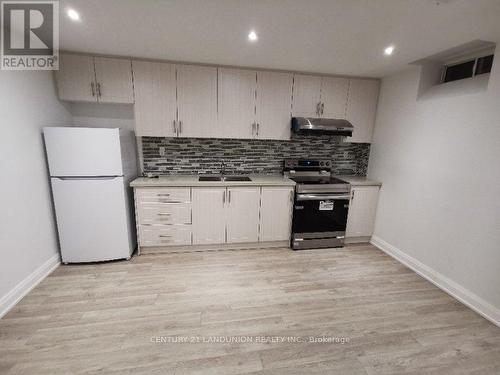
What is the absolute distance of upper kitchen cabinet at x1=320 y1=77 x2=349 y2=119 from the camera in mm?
3330

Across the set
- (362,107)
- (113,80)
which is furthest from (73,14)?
(362,107)

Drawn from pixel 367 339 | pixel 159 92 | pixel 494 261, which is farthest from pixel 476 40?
pixel 159 92

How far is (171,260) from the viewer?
117 inches

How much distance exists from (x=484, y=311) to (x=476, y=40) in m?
2.47

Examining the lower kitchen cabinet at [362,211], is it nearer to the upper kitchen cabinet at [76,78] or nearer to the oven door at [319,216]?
the oven door at [319,216]

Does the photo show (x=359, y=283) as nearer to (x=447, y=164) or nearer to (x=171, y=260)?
(x=447, y=164)

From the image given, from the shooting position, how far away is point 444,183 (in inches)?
100

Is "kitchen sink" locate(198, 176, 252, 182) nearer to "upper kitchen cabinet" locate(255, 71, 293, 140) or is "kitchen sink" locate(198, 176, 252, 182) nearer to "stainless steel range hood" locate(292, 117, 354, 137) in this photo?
"upper kitchen cabinet" locate(255, 71, 293, 140)

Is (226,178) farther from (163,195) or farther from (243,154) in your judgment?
(163,195)

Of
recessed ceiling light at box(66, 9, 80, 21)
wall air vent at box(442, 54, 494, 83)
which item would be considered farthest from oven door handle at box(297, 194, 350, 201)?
recessed ceiling light at box(66, 9, 80, 21)

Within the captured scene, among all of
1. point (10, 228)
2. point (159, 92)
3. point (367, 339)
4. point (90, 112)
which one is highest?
point (159, 92)

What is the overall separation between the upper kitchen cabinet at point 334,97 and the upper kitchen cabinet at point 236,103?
1.02 meters

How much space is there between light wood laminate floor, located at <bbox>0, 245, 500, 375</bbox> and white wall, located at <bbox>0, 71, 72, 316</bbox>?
259 mm

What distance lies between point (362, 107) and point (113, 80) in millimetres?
3416
